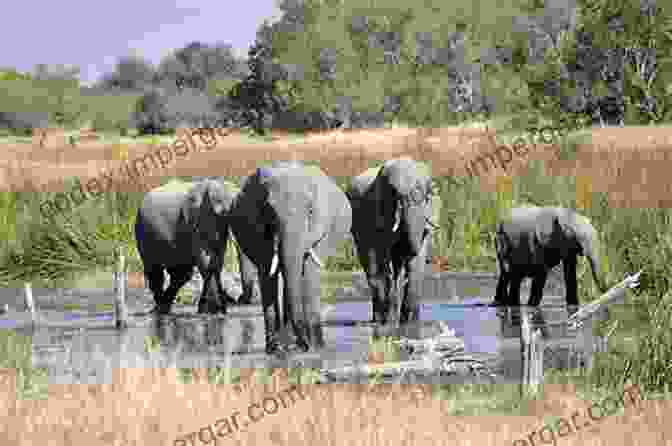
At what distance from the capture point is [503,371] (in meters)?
11.7

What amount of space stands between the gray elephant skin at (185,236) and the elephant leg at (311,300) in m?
3.77

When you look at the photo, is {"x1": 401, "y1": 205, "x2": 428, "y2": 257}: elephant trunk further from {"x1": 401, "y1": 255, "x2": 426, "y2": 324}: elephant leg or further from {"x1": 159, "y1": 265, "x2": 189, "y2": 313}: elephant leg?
{"x1": 159, "y1": 265, "x2": 189, "y2": 313}: elephant leg

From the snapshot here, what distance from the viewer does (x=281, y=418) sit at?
325 inches

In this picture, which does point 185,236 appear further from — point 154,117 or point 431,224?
point 154,117

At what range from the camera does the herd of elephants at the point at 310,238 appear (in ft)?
42.4

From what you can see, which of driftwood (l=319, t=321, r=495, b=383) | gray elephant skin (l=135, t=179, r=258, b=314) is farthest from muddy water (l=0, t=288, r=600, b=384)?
gray elephant skin (l=135, t=179, r=258, b=314)

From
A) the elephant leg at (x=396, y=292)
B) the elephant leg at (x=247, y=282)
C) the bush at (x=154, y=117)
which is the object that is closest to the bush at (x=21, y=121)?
the bush at (x=154, y=117)

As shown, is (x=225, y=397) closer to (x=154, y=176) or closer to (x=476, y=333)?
(x=476, y=333)

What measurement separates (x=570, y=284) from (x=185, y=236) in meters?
4.56

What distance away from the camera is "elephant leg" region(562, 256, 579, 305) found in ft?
57.8

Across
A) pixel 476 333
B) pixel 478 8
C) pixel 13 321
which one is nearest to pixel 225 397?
pixel 476 333

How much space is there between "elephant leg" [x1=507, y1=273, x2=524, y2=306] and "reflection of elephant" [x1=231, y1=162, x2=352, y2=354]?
5.20 m

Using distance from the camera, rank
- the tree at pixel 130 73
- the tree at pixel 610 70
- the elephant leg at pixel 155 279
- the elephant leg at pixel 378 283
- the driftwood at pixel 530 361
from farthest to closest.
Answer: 1. the tree at pixel 130 73
2. the tree at pixel 610 70
3. the elephant leg at pixel 155 279
4. the elephant leg at pixel 378 283
5. the driftwood at pixel 530 361

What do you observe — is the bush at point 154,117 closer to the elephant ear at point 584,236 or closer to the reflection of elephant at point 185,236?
the reflection of elephant at point 185,236
